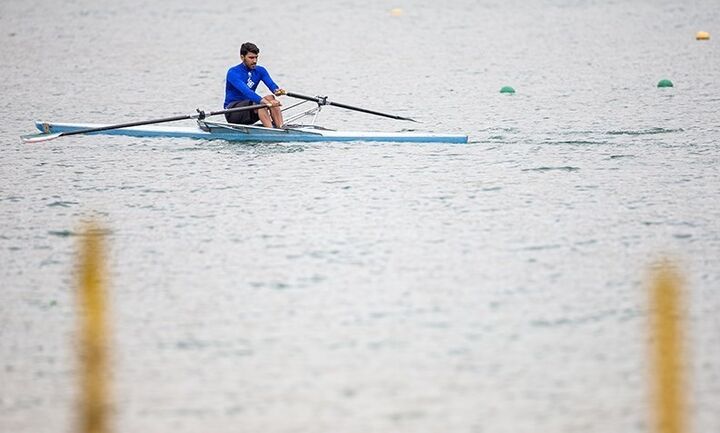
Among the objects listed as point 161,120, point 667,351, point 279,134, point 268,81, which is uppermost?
point 268,81

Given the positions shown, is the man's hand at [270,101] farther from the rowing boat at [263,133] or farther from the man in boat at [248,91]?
the rowing boat at [263,133]

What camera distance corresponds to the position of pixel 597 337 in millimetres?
7000

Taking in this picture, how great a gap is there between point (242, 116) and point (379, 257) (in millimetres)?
5566

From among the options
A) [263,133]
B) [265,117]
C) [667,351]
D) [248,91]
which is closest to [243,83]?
[248,91]

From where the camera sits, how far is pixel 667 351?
6.98 m

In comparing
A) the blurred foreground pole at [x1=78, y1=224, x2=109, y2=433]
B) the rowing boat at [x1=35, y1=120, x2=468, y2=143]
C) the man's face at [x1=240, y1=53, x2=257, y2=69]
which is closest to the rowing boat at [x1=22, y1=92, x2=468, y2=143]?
the rowing boat at [x1=35, y1=120, x2=468, y2=143]

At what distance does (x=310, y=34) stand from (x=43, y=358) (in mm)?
25163

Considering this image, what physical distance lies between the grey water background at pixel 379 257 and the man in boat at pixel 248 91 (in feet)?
1.10

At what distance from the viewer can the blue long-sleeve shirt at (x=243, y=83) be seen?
14.1 meters

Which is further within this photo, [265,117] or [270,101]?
[265,117]

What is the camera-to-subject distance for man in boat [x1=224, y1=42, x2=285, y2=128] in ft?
46.5

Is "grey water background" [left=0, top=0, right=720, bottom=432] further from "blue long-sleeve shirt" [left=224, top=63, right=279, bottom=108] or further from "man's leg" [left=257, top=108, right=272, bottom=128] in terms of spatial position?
"blue long-sleeve shirt" [left=224, top=63, right=279, bottom=108]

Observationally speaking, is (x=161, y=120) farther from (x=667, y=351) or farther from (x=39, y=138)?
(x=667, y=351)

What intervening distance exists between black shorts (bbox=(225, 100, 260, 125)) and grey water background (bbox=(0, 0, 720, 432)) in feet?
1.01
